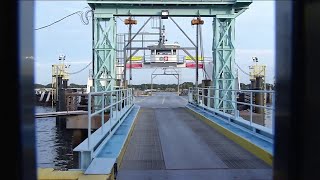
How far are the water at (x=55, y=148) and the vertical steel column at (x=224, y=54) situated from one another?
26.6 ft

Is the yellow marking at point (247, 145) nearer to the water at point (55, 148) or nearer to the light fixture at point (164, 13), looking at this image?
the water at point (55, 148)

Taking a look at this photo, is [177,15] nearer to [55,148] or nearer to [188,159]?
[55,148]

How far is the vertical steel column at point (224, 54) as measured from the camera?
66.3 feet

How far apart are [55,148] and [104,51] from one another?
681 centimetres

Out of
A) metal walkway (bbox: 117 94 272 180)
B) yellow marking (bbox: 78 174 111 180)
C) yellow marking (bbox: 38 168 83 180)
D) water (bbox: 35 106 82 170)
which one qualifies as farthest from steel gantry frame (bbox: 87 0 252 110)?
Answer: yellow marking (bbox: 78 174 111 180)

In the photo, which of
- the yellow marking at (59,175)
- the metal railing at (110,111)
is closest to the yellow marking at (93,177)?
the yellow marking at (59,175)

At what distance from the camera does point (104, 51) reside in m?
19.7

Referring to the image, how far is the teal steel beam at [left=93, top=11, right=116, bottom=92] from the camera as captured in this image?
19.6m

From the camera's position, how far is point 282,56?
194 cm

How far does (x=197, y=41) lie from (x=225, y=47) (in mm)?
3497

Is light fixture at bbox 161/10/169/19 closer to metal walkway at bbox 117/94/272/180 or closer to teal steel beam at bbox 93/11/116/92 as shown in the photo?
teal steel beam at bbox 93/11/116/92

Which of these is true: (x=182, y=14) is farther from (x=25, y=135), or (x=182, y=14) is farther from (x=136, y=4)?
(x=25, y=135)

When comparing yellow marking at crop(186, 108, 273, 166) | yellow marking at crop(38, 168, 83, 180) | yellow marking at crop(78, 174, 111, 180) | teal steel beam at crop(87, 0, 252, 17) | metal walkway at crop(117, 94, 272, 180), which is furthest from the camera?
teal steel beam at crop(87, 0, 252, 17)

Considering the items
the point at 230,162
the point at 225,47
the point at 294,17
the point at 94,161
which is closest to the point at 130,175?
the point at 94,161
